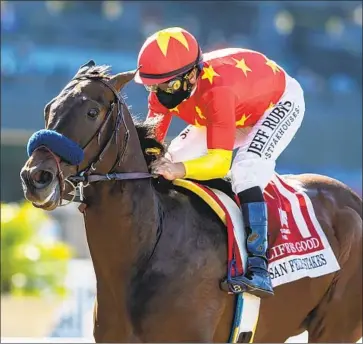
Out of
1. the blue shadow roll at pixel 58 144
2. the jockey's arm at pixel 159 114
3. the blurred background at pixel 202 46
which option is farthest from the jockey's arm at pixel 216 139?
the blurred background at pixel 202 46

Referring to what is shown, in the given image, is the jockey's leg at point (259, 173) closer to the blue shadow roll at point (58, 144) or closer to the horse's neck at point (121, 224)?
the horse's neck at point (121, 224)

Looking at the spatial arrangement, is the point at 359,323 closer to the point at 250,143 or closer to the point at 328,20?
the point at 250,143

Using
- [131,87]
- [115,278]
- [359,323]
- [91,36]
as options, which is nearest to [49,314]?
[359,323]

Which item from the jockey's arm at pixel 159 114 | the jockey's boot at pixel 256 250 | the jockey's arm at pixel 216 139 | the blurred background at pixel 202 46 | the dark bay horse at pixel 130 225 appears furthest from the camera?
the blurred background at pixel 202 46

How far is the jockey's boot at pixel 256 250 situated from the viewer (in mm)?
3625

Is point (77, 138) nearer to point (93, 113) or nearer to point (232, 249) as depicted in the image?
point (93, 113)

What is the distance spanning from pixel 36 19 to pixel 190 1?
3812 mm

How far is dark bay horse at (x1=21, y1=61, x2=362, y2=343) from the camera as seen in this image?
10.5ft

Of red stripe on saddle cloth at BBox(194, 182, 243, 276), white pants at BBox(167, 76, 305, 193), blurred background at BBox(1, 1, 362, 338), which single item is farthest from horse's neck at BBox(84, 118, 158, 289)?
blurred background at BBox(1, 1, 362, 338)

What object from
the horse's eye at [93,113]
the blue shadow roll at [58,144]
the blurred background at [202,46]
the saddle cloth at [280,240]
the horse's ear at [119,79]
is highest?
the horse's ear at [119,79]

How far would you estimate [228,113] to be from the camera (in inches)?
141

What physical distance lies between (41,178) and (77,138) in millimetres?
227

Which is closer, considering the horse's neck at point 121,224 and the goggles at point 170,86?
the horse's neck at point 121,224

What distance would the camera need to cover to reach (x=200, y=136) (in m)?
4.18
